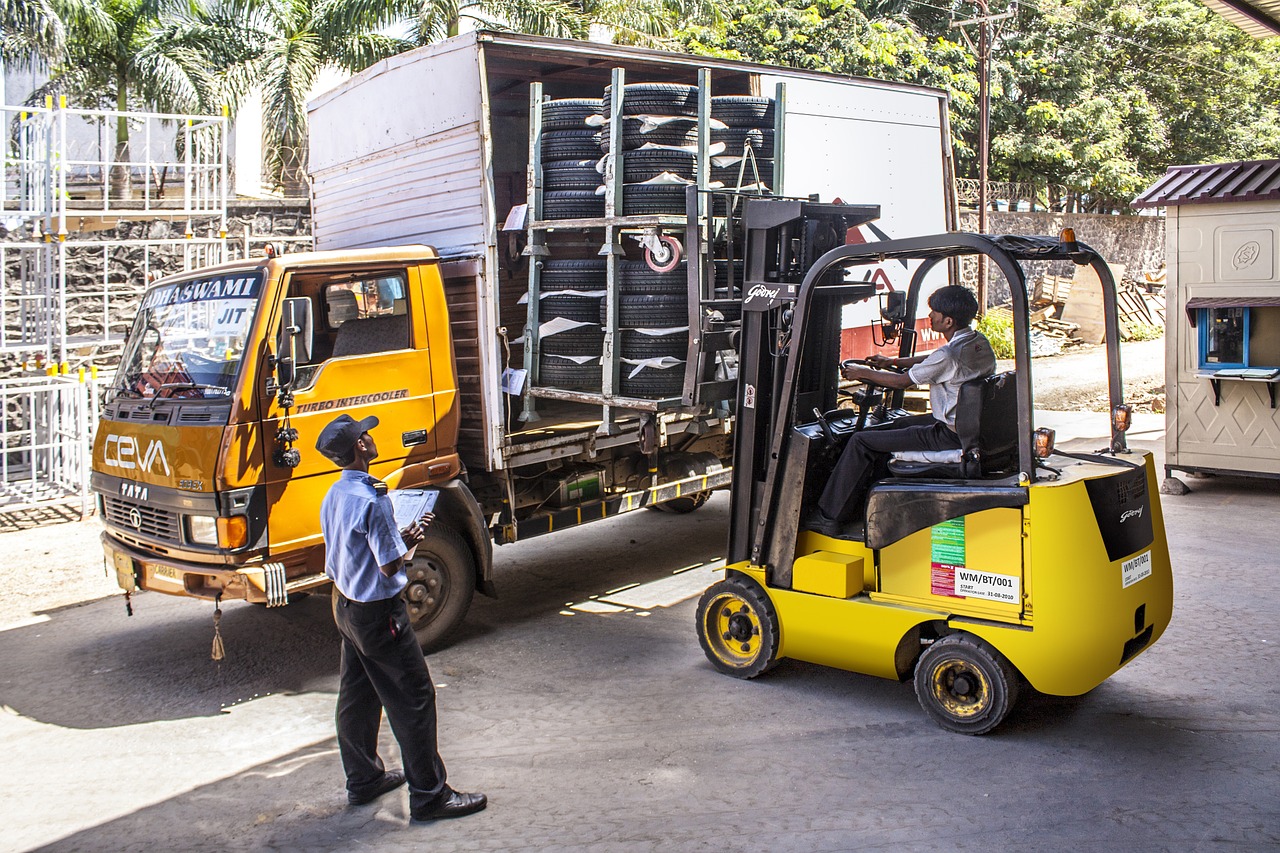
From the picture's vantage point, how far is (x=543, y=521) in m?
7.14

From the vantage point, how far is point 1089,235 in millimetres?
28297

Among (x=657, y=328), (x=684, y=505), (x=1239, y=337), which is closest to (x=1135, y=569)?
(x=657, y=328)

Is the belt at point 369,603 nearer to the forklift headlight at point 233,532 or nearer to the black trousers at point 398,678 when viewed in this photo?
the black trousers at point 398,678

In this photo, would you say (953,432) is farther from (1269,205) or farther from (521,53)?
(1269,205)

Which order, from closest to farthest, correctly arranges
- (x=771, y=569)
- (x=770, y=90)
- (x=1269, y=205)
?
(x=771, y=569) → (x=770, y=90) → (x=1269, y=205)

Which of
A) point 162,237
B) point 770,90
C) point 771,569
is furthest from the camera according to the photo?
point 162,237

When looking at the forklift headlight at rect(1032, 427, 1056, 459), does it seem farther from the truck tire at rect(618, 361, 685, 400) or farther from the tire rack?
the truck tire at rect(618, 361, 685, 400)

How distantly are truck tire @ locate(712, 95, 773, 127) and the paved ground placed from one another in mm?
3385

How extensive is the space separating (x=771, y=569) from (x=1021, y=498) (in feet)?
4.70

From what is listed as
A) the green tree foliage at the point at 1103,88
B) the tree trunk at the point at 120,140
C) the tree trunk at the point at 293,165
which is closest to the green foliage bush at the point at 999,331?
the green tree foliage at the point at 1103,88

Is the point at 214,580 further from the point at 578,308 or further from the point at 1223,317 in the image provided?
the point at 1223,317

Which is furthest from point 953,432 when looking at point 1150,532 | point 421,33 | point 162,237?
point 421,33

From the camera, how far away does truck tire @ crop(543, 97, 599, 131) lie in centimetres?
707

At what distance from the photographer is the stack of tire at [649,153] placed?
22.5ft
